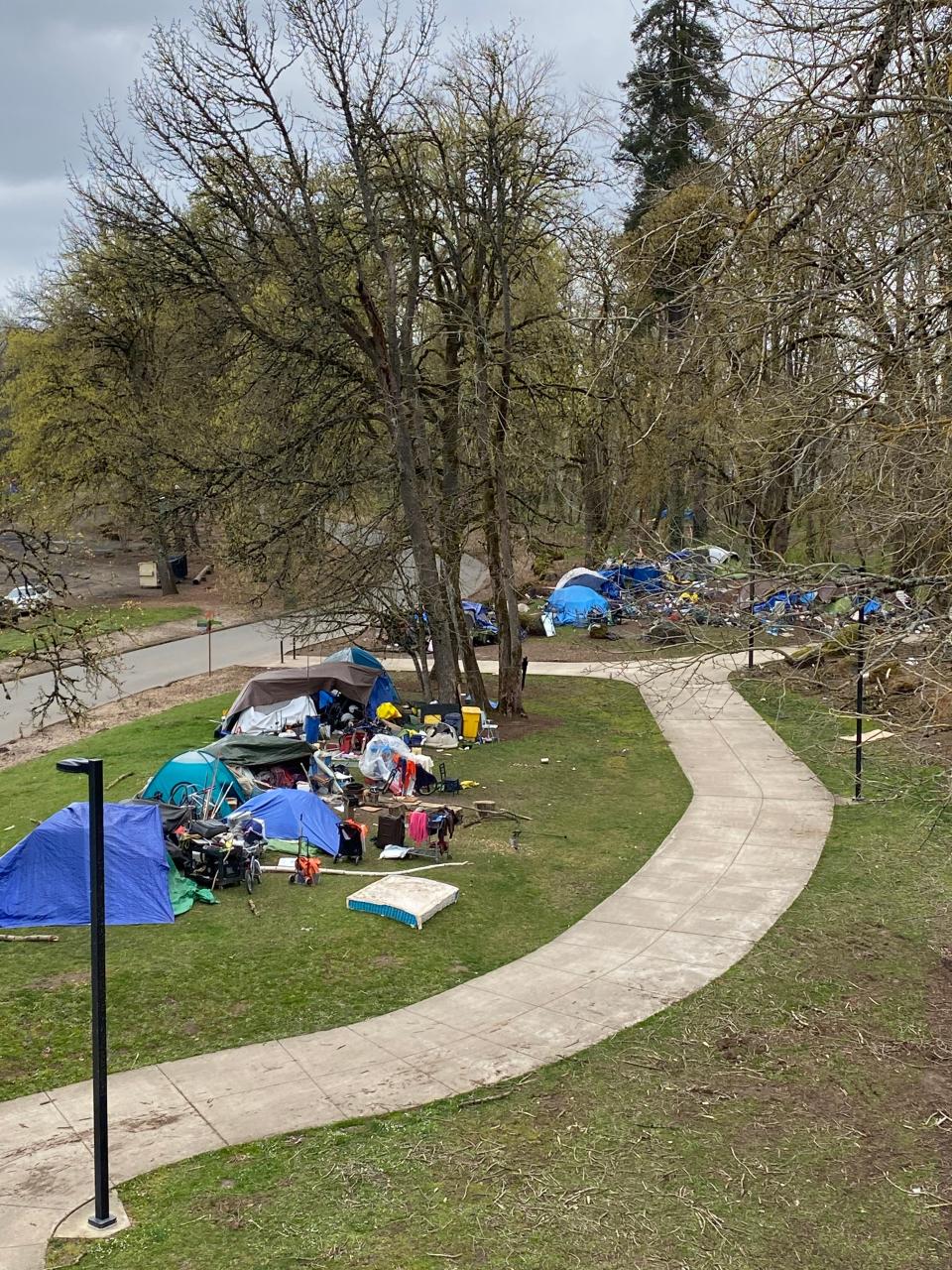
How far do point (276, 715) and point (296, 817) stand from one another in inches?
254

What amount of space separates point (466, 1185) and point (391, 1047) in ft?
8.20

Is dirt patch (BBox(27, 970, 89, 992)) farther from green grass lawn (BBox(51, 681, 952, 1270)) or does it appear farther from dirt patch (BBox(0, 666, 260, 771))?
dirt patch (BBox(0, 666, 260, 771))

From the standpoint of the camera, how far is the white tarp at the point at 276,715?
2184 cm

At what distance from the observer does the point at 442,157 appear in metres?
21.5

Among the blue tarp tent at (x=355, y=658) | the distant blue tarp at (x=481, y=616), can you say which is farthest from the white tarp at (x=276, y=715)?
the distant blue tarp at (x=481, y=616)

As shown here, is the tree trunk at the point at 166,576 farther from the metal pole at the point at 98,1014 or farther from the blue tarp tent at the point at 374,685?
→ the metal pole at the point at 98,1014

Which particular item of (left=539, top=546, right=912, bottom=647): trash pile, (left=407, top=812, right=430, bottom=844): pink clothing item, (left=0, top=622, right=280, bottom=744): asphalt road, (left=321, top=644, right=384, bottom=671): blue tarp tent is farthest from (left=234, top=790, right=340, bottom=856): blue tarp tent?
(left=0, top=622, right=280, bottom=744): asphalt road

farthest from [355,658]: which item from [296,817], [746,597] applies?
[746,597]

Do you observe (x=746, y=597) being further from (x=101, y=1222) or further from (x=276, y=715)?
(x=276, y=715)

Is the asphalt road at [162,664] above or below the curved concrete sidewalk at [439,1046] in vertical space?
above

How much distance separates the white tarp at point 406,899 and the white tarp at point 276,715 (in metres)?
8.60

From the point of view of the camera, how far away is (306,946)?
40.0 ft

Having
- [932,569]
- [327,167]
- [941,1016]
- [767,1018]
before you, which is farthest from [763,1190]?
[327,167]

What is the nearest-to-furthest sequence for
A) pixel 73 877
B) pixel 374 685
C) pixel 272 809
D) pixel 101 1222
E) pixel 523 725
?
pixel 101 1222
pixel 73 877
pixel 272 809
pixel 374 685
pixel 523 725
